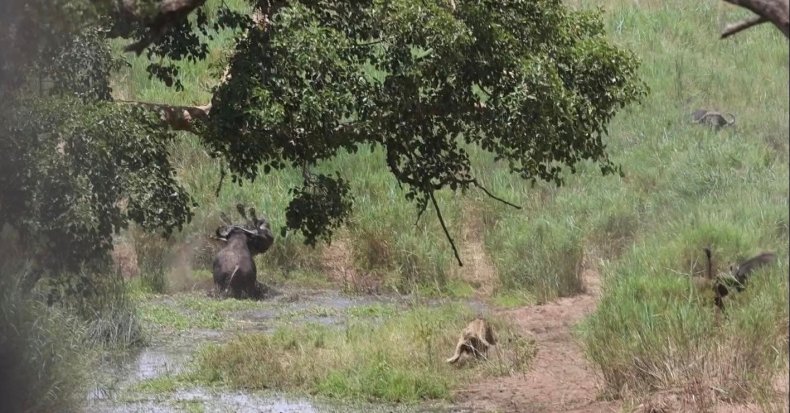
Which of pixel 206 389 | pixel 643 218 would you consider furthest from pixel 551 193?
pixel 206 389

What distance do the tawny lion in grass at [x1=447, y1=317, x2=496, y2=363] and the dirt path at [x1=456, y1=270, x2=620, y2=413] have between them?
44cm

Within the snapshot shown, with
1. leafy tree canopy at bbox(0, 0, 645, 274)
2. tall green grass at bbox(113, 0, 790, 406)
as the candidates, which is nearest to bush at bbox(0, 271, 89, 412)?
leafy tree canopy at bbox(0, 0, 645, 274)

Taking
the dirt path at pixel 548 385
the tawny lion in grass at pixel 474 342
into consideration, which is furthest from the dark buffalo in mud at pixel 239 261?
the tawny lion in grass at pixel 474 342

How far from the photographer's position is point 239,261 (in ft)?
53.5

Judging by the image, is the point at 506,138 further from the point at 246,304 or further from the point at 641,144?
the point at 641,144

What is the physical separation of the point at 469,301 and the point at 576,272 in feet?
4.64

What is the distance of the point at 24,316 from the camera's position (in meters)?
9.95

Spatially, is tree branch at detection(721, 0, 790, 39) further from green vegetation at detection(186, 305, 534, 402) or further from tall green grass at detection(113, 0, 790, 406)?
green vegetation at detection(186, 305, 534, 402)

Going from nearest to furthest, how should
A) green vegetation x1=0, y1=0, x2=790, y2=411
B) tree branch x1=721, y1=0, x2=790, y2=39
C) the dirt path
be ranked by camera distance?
tree branch x1=721, y1=0, x2=790, y2=39 < green vegetation x1=0, y1=0, x2=790, y2=411 < the dirt path

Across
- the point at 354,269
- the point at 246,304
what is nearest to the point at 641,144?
the point at 354,269

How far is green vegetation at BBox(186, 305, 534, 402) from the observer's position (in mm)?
11656

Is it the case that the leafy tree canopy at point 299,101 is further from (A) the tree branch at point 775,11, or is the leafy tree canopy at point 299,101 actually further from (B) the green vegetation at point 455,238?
(A) the tree branch at point 775,11

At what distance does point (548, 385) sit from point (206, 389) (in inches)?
125

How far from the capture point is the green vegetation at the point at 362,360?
11656 millimetres
